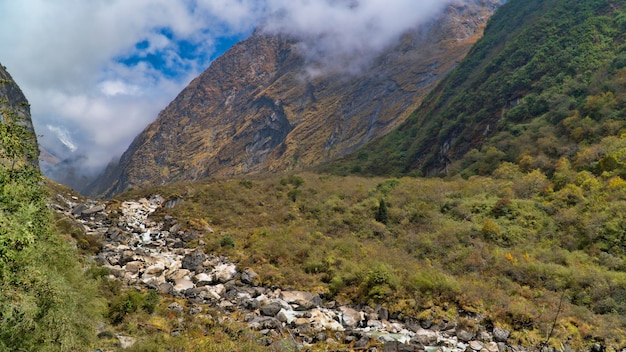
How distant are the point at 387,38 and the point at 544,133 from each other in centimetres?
13592

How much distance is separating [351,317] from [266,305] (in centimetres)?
341

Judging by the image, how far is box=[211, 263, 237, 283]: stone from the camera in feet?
55.9

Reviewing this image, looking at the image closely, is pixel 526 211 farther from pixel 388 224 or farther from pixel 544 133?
pixel 544 133

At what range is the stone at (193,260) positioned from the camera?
731 inches

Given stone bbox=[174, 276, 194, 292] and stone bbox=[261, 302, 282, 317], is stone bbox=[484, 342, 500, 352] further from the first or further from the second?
stone bbox=[174, 276, 194, 292]

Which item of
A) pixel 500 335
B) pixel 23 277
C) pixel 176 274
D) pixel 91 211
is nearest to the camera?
pixel 23 277

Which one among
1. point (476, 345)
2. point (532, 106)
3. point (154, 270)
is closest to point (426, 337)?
point (476, 345)

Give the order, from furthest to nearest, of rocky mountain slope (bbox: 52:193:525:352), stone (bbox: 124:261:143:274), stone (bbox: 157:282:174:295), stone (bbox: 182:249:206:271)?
1. stone (bbox: 182:249:206:271)
2. stone (bbox: 124:261:143:274)
3. stone (bbox: 157:282:174:295)
4. rocky mountain slope (bbox: 52:193:525:352)

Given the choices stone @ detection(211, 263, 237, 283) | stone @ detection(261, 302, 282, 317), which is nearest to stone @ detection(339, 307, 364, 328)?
stone @ detection(261, 302, 282, 317)

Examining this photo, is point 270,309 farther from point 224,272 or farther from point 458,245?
point 458,245

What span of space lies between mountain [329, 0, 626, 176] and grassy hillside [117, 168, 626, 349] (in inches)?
169

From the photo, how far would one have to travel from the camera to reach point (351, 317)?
13.2 meters

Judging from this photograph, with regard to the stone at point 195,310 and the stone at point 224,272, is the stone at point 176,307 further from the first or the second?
the stone at point 224,272

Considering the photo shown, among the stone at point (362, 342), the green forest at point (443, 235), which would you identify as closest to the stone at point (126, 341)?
the green forest at point (443, 235)
